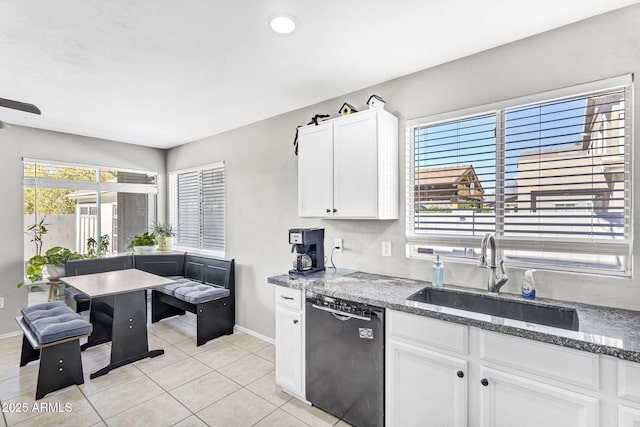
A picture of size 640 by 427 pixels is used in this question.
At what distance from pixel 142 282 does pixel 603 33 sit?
152 inches

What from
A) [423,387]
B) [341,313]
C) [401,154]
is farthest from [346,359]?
[401,154]

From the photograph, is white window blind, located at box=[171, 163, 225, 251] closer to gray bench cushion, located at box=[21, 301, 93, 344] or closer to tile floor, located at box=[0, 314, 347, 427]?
tile floor, located at box=[0, 314, 347, 427]

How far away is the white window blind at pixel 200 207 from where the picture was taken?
4.27 meters

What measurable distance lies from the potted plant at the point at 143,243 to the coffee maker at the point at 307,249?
3.00m

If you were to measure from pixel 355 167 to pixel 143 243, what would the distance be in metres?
3.67

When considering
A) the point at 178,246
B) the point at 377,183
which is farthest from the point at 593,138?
the point at 178,246

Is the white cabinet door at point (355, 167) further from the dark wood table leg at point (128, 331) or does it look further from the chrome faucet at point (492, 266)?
the dark wood table leg at point (128, 331)

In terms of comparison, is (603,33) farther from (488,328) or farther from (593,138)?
(488,328)

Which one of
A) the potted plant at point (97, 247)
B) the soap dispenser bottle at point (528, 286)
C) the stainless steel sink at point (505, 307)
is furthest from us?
the potted plant at point (97, 247)

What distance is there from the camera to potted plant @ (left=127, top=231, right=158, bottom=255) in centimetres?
461

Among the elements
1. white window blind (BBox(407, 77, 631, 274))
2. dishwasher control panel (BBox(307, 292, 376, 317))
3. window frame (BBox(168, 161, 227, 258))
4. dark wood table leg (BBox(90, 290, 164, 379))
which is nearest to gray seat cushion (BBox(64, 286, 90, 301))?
dark wood table leg (BBox(90, 290, 164, 379))

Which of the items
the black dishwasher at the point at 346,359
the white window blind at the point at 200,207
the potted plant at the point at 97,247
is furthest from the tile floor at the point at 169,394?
the white window blind at the point at 200,207

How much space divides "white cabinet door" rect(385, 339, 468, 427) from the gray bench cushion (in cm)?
242

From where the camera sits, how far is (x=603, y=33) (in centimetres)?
175
